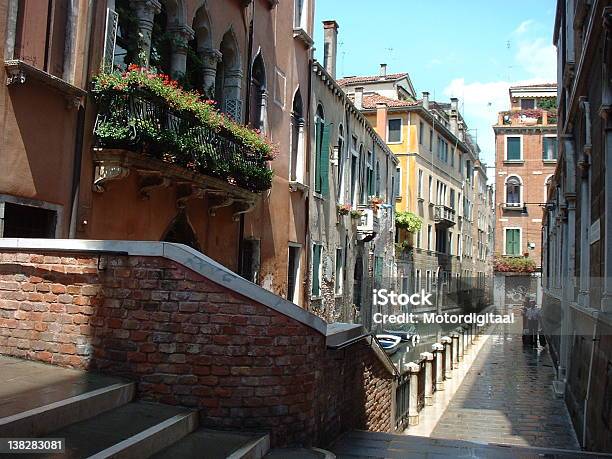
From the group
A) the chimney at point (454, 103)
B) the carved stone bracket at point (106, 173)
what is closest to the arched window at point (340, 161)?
the carved stone bracket at point (106, 173)

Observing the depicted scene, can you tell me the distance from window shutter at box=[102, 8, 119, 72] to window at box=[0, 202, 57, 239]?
75.2 inches

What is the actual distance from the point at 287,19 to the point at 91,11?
22.4 feet

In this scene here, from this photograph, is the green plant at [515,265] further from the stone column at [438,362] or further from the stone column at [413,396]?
the stone column at [413,396]

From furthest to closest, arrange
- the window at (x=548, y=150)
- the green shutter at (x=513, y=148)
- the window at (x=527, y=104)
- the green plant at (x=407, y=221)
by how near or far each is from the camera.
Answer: the window at (x=527, y=104), the green shutter at (x=513, y=148), the window at (x=548, y=150), the green plant at (x=407, y=221)

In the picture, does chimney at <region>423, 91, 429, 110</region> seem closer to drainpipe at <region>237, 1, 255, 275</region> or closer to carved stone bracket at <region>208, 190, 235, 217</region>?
drainpipe at <region>237, 1, 255, 275</region>

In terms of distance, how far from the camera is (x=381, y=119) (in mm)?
31672

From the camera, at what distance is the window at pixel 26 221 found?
6.42 m

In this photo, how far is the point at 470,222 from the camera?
4597 centimetres

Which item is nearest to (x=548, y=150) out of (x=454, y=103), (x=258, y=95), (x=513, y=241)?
(x=513, y=241)

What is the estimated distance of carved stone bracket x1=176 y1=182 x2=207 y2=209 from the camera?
905 centimetres

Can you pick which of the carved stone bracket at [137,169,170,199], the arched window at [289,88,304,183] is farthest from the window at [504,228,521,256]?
the carved stone bracket at [137,169,170,199]

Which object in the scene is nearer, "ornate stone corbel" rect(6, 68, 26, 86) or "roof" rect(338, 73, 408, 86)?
"ornate stone corbel" rect(6, 68, 26, 86)

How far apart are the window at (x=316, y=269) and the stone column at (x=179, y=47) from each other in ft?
23.6

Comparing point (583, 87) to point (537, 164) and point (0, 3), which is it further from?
point (537, 164)
